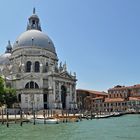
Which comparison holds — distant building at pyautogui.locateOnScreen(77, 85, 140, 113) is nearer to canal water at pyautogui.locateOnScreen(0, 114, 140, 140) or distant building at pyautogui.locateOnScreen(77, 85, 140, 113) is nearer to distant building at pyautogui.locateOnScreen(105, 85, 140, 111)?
distant building at pyautogui.locateOnScreen(105, 85, 140, 111)

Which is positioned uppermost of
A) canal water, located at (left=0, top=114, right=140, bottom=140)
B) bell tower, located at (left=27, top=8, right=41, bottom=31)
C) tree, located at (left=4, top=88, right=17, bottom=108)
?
bell tower, located at (left=27, top=8, right=41, bottom=31)

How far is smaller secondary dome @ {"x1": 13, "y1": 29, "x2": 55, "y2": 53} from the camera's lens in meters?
73.6

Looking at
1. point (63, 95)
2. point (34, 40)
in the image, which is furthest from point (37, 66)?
point (63, 95)

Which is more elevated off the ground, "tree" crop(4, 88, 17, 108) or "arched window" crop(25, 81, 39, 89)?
"arched window" crop(25, 81, 39, 89)

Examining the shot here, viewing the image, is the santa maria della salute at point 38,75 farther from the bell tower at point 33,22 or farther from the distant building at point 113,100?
the distant building at point 113,100

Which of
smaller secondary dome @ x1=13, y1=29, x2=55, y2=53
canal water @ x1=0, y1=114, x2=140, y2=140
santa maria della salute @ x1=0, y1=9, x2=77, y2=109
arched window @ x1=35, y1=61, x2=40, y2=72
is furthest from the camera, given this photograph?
smaller secondary dome @ x1=13, y1=29, x2=55, y2=53

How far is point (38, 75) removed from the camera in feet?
225

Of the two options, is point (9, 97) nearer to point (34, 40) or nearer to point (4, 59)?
point (34, 40)

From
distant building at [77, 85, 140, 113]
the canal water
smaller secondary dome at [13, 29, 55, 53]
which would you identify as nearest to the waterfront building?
distant building at [77, 85, 140, 113]

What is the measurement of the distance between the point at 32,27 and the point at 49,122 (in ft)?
135

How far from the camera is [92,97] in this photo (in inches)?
4006

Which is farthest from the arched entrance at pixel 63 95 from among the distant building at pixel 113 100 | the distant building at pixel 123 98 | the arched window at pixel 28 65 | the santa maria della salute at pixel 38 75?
the distant building at pixel 123 98

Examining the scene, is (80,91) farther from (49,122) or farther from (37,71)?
(49,122)

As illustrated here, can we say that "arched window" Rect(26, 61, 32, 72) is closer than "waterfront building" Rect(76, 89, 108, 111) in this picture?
Yes
